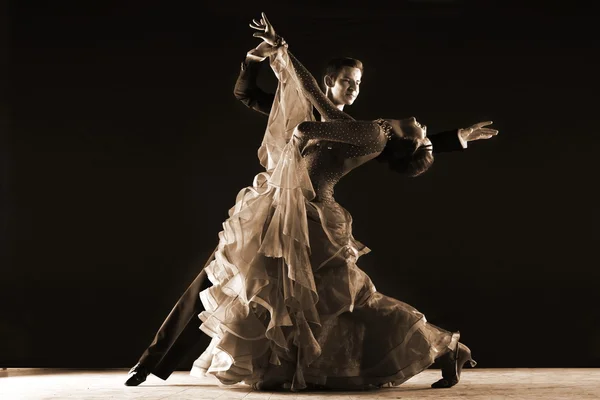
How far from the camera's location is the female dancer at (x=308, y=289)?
255 centimetres

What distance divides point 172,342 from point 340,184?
1383 mm

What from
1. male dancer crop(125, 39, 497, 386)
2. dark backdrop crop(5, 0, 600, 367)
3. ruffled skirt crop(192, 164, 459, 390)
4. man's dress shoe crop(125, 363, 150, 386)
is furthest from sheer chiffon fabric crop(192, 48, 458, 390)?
dark backdrop crop(5, 0, 600, 367)

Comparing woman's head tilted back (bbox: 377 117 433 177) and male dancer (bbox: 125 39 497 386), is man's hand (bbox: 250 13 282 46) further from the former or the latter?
woman's head tilted back (bbox: 377 117 433 177)

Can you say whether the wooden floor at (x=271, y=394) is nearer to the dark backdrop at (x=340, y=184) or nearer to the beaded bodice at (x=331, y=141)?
the dark backdrop at (x=340, y=184)

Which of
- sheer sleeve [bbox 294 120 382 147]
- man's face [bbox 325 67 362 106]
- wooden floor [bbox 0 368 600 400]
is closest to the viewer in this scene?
wooden floor [bbox 0 368 600 400]

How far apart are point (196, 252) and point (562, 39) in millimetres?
1871

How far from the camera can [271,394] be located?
Result: 8.20 ft

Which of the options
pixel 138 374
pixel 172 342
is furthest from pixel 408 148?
pixel 138 374

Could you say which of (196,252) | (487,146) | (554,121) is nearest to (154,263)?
(196,252)

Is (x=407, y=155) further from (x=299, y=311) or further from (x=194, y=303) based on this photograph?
(x=194, y=303)

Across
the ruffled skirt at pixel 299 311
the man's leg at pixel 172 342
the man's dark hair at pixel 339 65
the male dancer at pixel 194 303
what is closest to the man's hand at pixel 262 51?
the male dancer at pixel 194 303

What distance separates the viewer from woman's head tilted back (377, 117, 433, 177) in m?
2.76

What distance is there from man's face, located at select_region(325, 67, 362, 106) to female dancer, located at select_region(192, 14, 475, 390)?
0.13m

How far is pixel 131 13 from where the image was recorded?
394 centimetres
